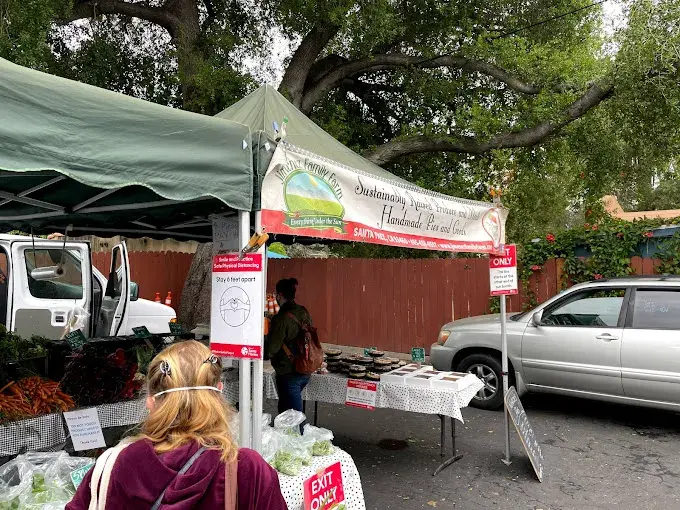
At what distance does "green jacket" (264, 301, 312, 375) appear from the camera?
5.02 meters

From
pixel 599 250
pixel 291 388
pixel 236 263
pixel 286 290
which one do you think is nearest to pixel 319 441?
pixel 236 263

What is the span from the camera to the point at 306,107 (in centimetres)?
1178

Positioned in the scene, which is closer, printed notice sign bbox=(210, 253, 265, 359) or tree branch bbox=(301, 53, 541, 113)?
printed notice sign bbox=(210, 253, 265, 359)

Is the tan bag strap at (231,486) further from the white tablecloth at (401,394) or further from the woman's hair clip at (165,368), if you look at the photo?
the white tablecloth at (401,394)

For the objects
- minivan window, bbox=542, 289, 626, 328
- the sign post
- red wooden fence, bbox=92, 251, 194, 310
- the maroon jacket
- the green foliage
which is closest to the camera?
the maroon jacket

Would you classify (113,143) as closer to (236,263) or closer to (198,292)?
(236,263)

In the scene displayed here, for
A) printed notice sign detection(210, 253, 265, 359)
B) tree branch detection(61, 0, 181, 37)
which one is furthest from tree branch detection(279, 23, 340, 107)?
printed notice sign detection(210, 253, 265, 359)

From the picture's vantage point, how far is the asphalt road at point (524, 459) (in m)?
4.69

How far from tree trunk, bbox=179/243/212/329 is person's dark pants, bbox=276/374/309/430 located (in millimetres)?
7209

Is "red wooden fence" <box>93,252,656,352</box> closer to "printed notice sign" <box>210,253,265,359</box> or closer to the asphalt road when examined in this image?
the asphalt road

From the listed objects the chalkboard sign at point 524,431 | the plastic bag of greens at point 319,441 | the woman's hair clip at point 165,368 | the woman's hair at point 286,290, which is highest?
the woman's hair at point 286,290

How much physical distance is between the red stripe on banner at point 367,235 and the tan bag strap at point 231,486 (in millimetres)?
1729

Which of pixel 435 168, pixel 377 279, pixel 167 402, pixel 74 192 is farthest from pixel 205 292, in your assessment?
pixel 167 402

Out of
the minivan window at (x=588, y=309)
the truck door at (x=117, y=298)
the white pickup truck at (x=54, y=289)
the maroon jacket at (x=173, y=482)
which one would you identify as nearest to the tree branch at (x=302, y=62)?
the truck door at (x=117, y=298)
